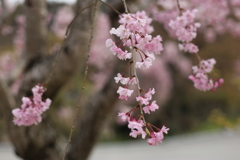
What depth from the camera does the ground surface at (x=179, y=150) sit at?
8383mm

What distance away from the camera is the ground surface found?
8.38 meters

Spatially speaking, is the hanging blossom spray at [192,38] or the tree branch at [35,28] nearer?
the hanging blossom spray at [192,38]

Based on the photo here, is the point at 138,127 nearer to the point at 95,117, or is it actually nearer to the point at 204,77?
the point at 204,77

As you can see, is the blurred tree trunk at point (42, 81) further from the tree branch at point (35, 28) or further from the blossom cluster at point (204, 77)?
the blossom cluster at point (204, 77)

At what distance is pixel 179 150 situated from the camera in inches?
367

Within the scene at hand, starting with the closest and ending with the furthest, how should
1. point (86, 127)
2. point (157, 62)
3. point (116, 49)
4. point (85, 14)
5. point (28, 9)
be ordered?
point (116, 49)
point (85, 14)
point (28, 9)
point (86, 127)
point (157, 62)

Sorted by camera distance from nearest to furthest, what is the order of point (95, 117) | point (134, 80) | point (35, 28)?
point (134, 80)
point (35, 28)
point (95, 117)

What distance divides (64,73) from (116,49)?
1867 mm

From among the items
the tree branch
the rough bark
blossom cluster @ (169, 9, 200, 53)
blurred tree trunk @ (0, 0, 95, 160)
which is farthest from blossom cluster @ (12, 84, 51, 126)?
the rough bark

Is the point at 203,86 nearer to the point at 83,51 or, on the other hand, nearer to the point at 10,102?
the point at 83,51

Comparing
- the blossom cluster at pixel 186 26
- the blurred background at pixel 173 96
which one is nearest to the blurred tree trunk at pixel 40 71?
the blossom cluster at pixel 186 26

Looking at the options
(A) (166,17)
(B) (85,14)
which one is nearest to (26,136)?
(B) (85,14)

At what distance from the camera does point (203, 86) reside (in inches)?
92.2

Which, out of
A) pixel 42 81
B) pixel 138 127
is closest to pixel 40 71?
pixel 42 81
